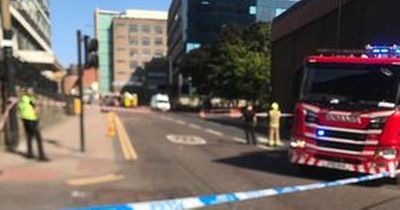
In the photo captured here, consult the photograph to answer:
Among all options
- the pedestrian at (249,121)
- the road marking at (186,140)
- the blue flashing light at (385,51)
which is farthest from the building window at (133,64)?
the blue flashing light at (385,51)

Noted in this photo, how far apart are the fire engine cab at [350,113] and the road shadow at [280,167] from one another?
60 cm

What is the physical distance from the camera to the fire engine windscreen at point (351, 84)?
46.9 feet

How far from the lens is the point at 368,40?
33.6 m

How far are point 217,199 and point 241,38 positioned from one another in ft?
252

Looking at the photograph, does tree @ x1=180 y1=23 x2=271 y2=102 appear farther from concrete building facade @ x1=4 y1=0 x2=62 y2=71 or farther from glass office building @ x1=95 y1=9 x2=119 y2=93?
glass office building @ x1=95 y1=9 x2=119 y2=93

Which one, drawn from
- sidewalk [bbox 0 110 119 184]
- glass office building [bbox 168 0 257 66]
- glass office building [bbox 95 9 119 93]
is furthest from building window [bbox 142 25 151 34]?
sidewalk [bbox 0 110 119 184]

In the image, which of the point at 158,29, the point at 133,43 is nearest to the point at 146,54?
the point at 133,43

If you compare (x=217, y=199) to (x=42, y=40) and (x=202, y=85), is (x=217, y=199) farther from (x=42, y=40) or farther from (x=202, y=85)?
(x=202, y=85)

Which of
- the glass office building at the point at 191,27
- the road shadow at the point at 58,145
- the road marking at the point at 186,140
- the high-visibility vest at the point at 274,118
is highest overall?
the glass office building at the point at 191,27

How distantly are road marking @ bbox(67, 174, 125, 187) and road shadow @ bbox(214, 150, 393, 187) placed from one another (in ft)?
11.6

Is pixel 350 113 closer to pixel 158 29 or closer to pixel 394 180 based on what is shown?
pixel 394 180

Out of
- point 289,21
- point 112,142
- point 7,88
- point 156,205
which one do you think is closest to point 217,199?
point 156,205

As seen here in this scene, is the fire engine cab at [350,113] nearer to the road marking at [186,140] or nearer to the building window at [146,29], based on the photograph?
the road marking at [186,140]

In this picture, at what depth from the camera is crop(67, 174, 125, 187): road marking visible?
13913mm
